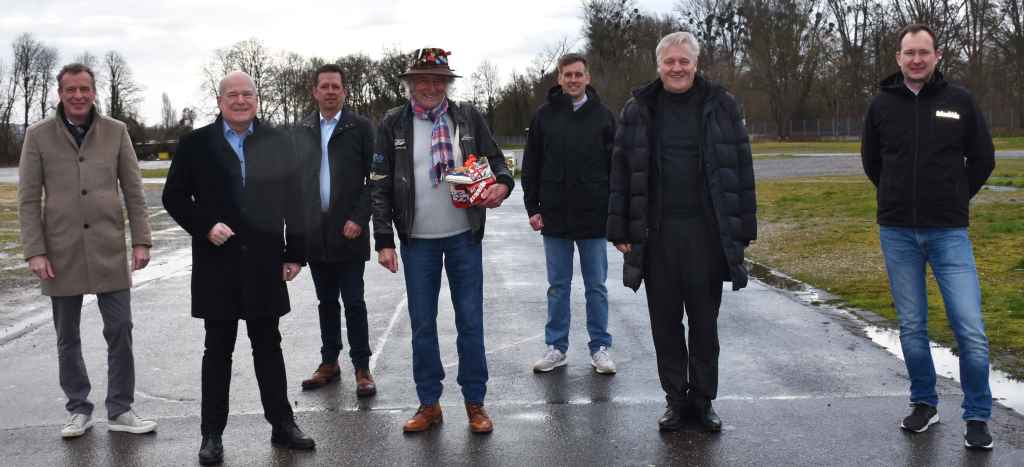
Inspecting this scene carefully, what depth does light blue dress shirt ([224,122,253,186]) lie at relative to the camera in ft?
16.1

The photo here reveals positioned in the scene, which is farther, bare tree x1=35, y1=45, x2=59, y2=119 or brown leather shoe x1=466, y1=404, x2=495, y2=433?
bare tree x1=35, y1=45, x2=59, y2=119

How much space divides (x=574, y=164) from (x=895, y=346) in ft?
9.14

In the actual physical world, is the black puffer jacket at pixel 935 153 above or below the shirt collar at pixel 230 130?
below

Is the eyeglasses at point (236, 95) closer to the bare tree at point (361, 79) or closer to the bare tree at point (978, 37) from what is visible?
the bare tree at point (978, 37)

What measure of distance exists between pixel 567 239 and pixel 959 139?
2579 millimetres

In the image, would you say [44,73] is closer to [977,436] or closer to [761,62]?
[761,62]

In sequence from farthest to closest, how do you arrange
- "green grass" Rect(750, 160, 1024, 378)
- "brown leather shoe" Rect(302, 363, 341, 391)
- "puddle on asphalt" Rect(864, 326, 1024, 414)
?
"green grass" Rect(750, 160, 1024, 378) < "brown leather shoe" Rect(302, 363, 341, 391) < "puddle on asphalt" Rect(864, 326, 1024, 414)

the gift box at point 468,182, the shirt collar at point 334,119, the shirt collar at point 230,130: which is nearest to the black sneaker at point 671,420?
the gift box at point 468,182

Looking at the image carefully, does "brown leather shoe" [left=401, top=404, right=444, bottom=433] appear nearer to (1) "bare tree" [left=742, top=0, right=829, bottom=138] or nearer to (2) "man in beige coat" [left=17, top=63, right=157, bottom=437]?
(2) "man in beige coat" [left=17, top=63, right=157, bottom=437]

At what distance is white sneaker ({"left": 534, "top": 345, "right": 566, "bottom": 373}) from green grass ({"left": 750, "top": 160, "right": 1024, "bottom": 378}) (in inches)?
113

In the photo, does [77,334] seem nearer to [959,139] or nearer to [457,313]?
[457,313]

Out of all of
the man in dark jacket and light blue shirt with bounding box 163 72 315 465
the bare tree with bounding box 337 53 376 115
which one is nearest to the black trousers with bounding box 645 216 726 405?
the man in dark jacket and light blue shirt with bounding box 163 72 315 465

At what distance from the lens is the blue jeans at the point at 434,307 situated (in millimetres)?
5234

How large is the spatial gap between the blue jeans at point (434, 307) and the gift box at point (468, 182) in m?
0.25
